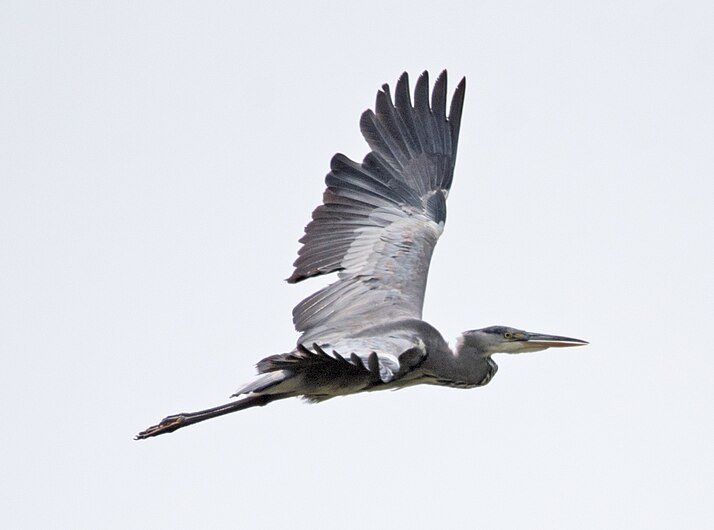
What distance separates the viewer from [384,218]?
10.2m

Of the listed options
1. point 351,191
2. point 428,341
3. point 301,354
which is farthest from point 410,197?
point 301,354

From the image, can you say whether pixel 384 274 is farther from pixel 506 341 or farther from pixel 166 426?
pixel 166 426

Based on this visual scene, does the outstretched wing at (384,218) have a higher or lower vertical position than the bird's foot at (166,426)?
higher

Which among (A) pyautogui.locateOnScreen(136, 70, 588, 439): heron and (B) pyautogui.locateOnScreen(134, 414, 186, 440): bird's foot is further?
(B) pyautogui.locateOnScreen(134, 414, 186, 440): bird's foot

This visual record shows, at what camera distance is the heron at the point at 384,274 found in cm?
836

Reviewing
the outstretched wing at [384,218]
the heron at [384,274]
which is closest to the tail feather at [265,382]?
the heron at [384,274]

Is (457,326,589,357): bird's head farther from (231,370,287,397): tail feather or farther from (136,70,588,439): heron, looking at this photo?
(231,370,287,397): tail feather

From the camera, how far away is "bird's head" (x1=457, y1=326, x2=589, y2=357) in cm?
934

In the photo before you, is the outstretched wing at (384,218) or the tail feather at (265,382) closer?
the tail feather at (265,382)

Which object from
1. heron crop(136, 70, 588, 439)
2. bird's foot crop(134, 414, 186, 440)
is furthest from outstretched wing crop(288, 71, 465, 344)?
bird's foot crop(134, 414, 186, 440)

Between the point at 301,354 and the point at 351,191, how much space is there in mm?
2851

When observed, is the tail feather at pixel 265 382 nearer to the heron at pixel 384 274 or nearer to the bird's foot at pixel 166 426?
the heron at pixel 384 274

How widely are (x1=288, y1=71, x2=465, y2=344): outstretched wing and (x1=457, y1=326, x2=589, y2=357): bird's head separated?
44 centimetres

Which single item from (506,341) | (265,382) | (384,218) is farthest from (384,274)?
(265,382)
